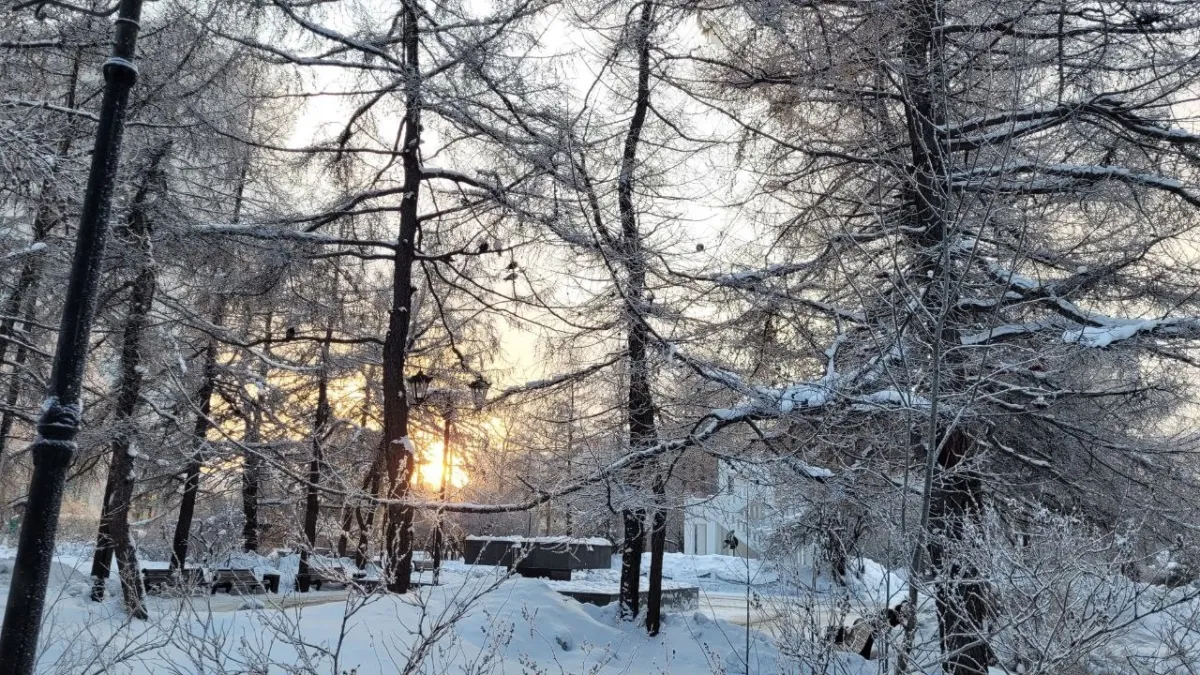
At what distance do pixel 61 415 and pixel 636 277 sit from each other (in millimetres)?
7276

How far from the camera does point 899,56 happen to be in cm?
761

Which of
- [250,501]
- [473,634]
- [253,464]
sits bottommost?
[473,634]

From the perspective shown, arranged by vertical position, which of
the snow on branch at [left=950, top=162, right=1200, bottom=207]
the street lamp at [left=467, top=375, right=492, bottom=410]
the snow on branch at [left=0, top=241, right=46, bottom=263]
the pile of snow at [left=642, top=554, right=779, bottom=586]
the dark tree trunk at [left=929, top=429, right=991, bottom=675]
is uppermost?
the snow on branch at [left=950, top=162, right=1200, bottom=207]

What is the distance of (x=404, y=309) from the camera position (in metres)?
11.9

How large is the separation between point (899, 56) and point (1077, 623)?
210 inches

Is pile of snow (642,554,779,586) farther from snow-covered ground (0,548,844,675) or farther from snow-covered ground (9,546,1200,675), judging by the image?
snow-covered ground (0,548,844,675)

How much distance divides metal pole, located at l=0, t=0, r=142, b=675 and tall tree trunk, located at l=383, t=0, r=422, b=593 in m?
7.09

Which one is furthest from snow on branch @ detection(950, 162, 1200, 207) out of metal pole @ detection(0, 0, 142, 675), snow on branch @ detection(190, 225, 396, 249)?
snow on branch @ detection(190, 225, 396, 249)

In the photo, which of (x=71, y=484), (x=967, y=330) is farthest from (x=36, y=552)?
(x=71, y=484)

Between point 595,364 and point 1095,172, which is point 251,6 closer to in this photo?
point 595,364

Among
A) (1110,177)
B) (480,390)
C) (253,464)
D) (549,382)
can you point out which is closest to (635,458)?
(549,382)

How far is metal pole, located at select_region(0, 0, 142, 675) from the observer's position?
8.52ft

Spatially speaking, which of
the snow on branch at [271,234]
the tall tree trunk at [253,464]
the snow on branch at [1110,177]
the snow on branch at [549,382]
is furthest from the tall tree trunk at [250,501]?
the snow on branch at [1110,177]

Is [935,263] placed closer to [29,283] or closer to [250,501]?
[29,283]
